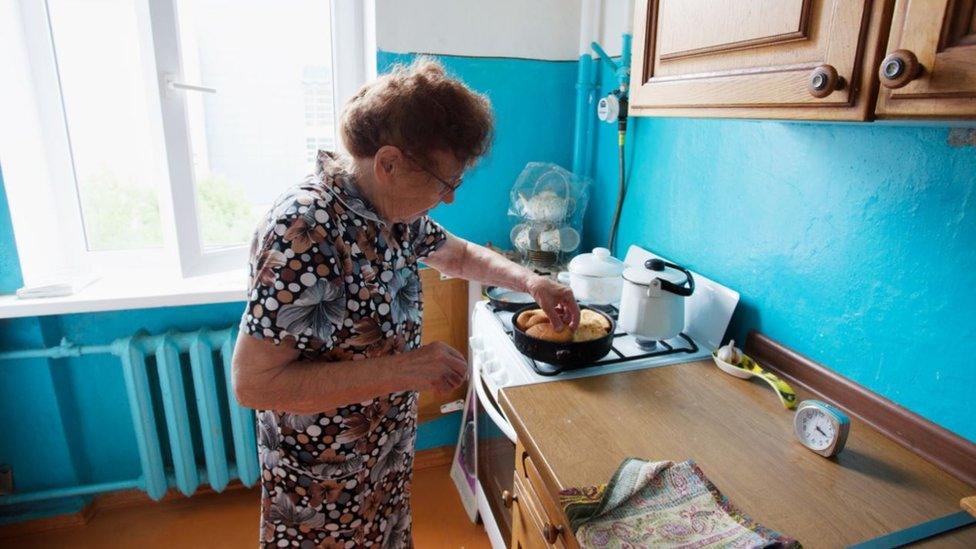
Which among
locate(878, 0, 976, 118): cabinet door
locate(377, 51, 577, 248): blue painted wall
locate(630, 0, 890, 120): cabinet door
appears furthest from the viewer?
locate(377, 51, 577, 248): blue painted wall

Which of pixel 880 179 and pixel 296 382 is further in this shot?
pixel 880 179

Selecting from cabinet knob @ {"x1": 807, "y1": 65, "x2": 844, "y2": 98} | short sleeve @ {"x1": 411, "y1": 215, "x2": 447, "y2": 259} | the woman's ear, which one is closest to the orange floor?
short sleeve @ {"x1": 411, "y1": 215, "x2": 447, "y2": 259}

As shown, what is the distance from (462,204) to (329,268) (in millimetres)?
1196

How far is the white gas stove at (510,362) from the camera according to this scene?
126 cm

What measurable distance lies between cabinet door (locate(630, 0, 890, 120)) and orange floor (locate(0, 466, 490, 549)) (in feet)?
5.35

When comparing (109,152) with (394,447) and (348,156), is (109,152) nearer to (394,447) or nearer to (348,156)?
(348,156)

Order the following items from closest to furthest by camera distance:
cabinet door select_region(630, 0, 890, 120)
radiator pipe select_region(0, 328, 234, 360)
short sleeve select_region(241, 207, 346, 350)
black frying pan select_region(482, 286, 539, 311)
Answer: cabinet door select_region(630, 0, 890, 120), short sleeve select_region(241, 207, 346, 350), black frying pan select_region(482, 286, 539, 311), radiator pipe select_region(0, 328, 234, 360)

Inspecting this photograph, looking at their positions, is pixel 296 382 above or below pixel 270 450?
above

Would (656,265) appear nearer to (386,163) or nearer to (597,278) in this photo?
(597,278)

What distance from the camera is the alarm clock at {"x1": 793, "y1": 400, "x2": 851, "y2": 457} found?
0.91 metres

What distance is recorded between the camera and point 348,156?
0.98m

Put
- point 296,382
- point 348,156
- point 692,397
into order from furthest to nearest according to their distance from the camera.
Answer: point 692,397, point 348,156, point 296,382

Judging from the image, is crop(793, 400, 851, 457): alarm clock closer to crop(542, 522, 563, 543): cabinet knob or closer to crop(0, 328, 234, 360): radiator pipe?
crop(542, 522, 563, 543): cabinet knob

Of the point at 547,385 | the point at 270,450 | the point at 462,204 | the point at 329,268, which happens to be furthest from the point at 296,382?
the point at 462,204
